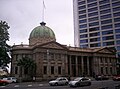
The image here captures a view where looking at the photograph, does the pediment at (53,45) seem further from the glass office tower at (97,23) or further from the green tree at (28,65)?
the glass office tower at (97,23)

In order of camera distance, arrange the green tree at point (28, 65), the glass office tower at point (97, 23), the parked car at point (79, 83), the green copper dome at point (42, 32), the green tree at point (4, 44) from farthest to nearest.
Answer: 1. the glass office tower at point (97, 23)
2. the green copper dome at point (42, 32)
3. the green tree at point (4, 44)
4. the green tree at point (28, 65)
5. the parked car at point (79, 83)

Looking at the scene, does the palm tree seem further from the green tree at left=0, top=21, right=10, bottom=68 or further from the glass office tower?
the glass office tower

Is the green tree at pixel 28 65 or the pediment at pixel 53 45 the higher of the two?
the pediment at pixel 53 45

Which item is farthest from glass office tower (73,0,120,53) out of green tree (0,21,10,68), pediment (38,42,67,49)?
green tree (0,21,10,68)

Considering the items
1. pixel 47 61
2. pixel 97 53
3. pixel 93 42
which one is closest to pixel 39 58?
pixel 47 61

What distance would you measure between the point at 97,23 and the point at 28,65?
66575mm

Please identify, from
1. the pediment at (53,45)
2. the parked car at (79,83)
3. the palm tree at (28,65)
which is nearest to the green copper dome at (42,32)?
the pediment at (53,45)

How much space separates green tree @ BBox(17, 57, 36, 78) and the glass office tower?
191 ft

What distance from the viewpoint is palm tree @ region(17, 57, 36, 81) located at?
55572 millimetres

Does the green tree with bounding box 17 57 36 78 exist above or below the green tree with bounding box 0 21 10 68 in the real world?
below

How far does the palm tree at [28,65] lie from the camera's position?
55572 millimetres

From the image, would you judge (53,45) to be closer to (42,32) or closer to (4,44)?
(42,32)

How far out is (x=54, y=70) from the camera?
2479 inches

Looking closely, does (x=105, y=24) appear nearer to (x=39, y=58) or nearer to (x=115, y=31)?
(x=115, y=31)
